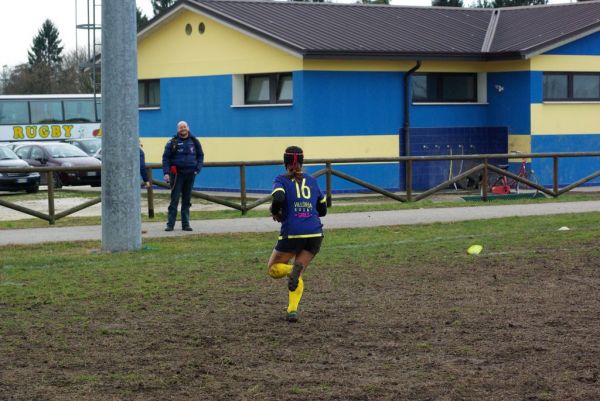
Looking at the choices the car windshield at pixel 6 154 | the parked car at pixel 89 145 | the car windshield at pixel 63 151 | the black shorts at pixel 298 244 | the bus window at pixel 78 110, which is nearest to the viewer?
the black shorts at pixel 298 244

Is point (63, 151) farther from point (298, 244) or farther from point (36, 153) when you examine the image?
point (298, 244)

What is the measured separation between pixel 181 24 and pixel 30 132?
68.4 feet

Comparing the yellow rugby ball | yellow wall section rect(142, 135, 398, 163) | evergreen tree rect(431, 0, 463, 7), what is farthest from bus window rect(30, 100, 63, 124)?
the yellow rugby ball

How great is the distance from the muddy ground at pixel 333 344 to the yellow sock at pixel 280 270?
1.32ft

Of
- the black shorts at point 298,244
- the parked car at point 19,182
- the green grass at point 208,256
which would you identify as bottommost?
the green grass at point 208,256

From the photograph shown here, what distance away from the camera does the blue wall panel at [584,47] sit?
31.8m

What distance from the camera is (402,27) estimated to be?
109 ft

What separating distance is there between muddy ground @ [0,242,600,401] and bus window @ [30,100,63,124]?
41.1 metres

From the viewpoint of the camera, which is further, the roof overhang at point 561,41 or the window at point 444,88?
the window at point 444,88

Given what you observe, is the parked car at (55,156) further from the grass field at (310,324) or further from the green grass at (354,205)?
the grass field at (310,324)

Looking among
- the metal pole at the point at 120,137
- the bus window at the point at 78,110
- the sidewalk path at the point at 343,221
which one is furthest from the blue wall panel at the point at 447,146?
the bus window at the point at 78,110

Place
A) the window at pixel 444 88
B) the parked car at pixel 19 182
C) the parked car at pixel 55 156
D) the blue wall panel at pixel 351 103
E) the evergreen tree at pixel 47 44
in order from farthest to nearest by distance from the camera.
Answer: the evergreen tree at pixel 47 44
the parked car at pixel 55 156
the parked car at pixel 19 182
the window at pixel 444 88
the blue wall panel at pixel 351 103

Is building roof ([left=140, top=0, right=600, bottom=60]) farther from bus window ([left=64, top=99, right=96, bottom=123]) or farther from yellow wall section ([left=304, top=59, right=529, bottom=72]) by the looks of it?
bus window ([left=64, top=99, right=96, bottom=123])

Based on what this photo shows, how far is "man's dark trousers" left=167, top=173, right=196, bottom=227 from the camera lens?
1928 centimetres
